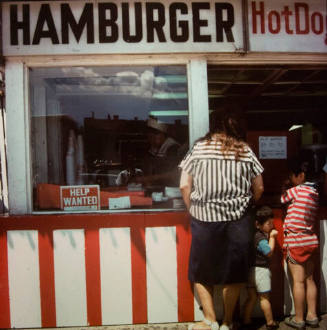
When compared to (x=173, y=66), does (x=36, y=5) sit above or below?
above

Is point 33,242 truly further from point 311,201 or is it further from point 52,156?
point 311,201

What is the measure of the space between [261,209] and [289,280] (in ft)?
2.50

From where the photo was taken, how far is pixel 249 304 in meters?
3.11

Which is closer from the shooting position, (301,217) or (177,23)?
(301,217)

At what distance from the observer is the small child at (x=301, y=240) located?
3039 mm

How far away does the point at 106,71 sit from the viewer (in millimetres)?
3469

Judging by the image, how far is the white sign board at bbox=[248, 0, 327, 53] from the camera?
3.34 meters

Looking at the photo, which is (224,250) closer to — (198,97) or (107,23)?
(198,97)

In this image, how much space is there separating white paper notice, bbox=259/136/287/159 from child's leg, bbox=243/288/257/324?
54.4 inches

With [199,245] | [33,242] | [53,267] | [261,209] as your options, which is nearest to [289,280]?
[261,209]

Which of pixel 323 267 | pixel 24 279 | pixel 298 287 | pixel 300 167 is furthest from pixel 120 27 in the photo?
pixel 323 267

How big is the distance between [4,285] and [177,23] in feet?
9.24

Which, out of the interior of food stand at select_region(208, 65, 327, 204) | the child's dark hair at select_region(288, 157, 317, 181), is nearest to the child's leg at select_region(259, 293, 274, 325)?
the interior of food stand at select_region(208, 65, 327, 204)

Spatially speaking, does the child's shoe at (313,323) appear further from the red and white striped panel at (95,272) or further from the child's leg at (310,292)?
the red and white striped panel at (95,272)
